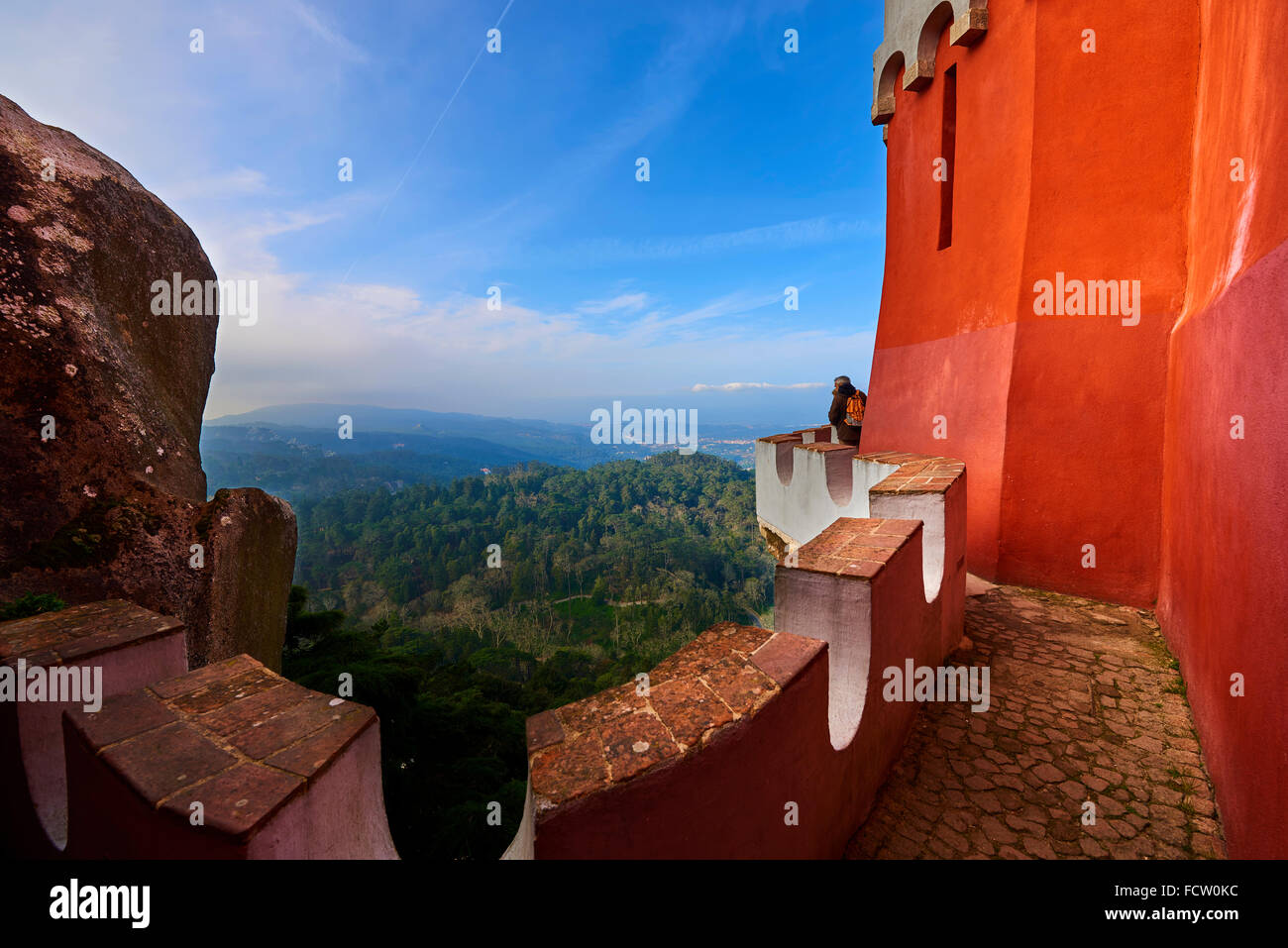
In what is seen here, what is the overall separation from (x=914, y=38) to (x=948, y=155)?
151cm

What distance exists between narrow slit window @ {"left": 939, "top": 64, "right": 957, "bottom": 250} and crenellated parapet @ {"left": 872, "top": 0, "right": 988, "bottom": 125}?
345 millimetres

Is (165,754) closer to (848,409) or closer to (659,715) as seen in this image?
(659,715)

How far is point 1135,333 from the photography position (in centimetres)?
426

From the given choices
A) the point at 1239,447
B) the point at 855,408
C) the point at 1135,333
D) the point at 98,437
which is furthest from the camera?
the point at 855,408

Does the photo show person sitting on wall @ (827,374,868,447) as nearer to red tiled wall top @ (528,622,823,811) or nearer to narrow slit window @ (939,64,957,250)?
narrow slit window @ (939,64,957,250)

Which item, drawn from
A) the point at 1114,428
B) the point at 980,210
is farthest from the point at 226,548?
the point at 980,210

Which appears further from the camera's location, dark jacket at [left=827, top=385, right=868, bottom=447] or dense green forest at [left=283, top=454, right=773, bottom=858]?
dark jacket at [left=827, top=385, right=868, bottom=447]

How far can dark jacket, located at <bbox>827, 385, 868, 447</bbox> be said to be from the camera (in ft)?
31.2

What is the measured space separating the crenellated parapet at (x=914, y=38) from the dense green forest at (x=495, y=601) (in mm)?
10106

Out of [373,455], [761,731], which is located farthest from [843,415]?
[373,455]

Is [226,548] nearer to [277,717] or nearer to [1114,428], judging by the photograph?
[277,717]

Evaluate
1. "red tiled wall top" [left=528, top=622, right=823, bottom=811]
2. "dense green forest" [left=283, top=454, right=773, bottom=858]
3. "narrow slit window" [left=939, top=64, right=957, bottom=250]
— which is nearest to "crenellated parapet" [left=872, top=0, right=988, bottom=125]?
"narrow slit window" [left=939, top=64, right=957, bottom=250]
